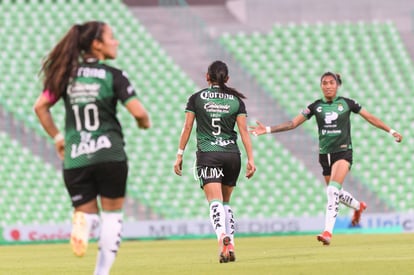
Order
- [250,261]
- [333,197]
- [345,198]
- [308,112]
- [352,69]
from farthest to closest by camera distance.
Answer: [352,69], [345,198], [308,112], [333,197], [250,261]

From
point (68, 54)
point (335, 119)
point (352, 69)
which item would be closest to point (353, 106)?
point (335, 119)

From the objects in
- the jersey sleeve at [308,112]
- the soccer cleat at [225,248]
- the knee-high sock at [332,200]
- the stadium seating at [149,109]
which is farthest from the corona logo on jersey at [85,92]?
the stadium seating at [149,109]

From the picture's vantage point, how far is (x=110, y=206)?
767 centimetres

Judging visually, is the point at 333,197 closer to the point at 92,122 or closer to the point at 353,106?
the point at 353,106

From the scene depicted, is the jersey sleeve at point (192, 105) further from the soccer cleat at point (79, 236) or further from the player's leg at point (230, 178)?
the soccer cleat at point (79, 236)

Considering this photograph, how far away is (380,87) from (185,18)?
586 centimetres

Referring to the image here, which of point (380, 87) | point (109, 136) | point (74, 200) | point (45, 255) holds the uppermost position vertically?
point (380, 87)

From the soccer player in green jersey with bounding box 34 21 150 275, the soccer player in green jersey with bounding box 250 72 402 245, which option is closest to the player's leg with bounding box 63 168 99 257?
the soccer player in green jersey with bounding box 34 21 150 275

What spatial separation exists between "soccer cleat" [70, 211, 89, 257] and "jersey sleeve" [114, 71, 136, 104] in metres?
0.93

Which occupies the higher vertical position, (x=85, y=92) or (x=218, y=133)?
(x=85, y=92)

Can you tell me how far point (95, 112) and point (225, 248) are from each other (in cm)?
413

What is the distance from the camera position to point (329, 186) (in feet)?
47.8

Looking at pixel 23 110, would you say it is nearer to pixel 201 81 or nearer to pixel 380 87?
pixel 201 81

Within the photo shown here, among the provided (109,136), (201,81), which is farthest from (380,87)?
(109,136)
